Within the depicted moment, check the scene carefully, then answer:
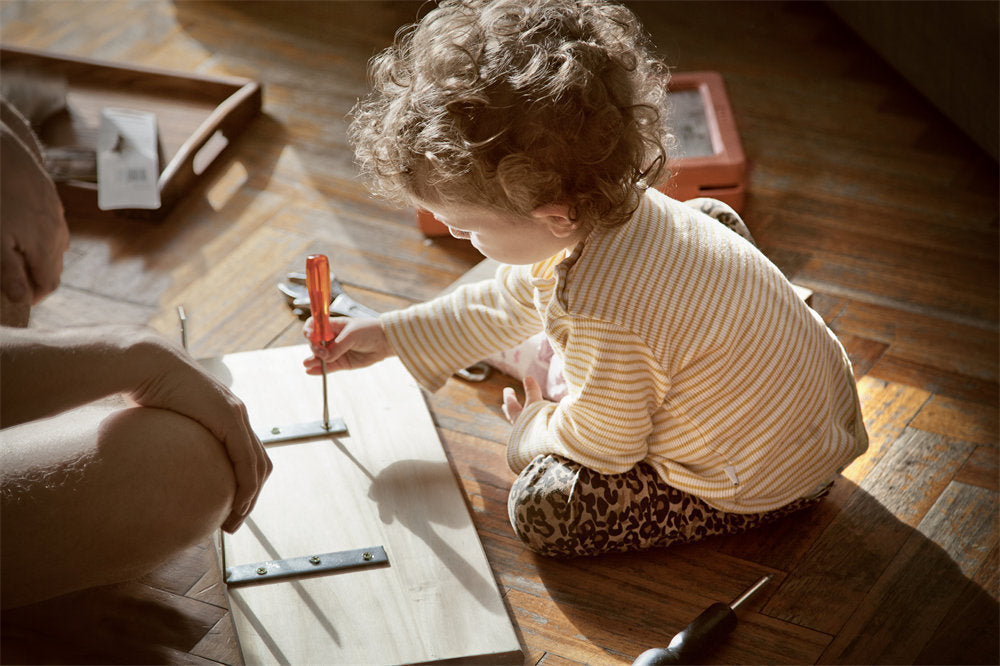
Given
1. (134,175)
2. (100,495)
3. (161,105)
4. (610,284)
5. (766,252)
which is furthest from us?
(161,105)

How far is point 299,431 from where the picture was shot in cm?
115

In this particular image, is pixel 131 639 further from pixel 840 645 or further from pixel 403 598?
pixel 840 645

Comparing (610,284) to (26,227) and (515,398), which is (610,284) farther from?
(26,227)

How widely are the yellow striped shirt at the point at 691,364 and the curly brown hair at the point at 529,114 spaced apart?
6cm

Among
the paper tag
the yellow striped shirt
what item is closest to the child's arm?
the yellow striped shirt

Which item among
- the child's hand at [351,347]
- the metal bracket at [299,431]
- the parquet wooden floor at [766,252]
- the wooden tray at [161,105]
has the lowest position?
the parquet wooden floor at [766,252]

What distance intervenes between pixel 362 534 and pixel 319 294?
0.24m

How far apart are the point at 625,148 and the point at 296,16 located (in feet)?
4.76

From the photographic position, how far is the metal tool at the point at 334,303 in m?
1.28

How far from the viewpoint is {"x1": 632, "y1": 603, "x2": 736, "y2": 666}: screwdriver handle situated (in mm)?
897

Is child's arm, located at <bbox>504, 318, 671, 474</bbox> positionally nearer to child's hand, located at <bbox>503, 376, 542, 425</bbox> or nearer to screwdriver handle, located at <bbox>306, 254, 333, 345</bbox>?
child's hand, located at <bbox>503, 376, 542, 425</bbox>

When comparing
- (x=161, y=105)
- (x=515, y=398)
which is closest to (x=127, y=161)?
(x=161, y=105)

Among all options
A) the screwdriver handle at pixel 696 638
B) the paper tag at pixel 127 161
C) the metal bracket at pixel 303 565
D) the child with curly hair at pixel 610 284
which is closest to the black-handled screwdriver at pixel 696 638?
the screwdriver handle at pixel 696 638

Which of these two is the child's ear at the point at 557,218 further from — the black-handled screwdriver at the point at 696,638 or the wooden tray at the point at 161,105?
the wooden tray at the point at 161,105
